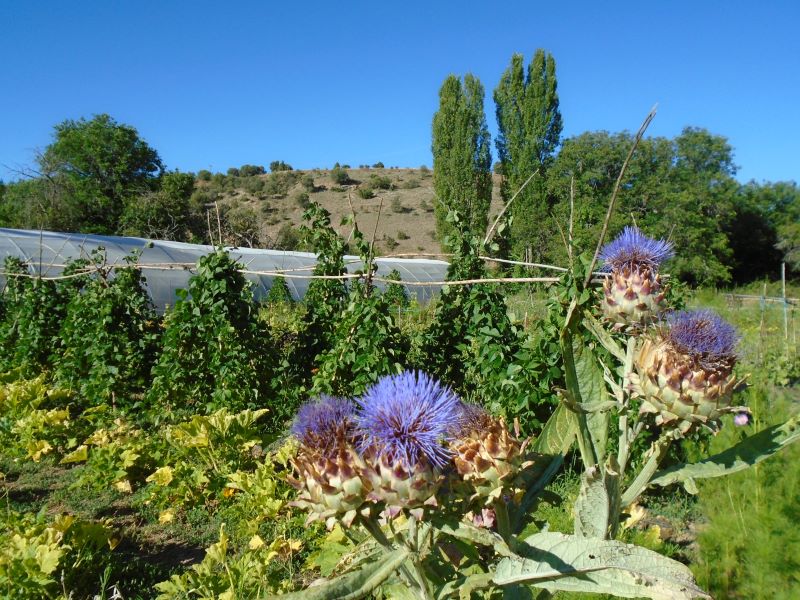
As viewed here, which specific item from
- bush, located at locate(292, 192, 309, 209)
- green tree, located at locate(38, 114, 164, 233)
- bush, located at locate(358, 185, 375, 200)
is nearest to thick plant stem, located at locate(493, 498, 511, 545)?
green tree, located at locate(38, 114, 164, 233)

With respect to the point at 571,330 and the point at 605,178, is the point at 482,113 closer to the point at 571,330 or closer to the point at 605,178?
the point at 605,178

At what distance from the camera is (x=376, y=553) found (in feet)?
3.79

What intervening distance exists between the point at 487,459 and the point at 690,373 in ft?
1.73

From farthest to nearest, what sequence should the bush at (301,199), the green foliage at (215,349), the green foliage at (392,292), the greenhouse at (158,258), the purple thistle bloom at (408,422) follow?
1. the bush at (301,199)
2. the greenhouse at (158,258)
3. the green foliage at (215,349)
4. the green foliage at (392,292)
5. the purple thistle bloom at (408,422)

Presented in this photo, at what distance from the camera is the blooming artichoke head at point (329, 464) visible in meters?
1.06

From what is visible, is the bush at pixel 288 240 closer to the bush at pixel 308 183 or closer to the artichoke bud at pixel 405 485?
the bush at pixel 308 183

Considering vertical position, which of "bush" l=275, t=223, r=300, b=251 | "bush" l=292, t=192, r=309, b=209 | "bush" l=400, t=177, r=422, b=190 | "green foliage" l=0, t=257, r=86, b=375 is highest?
"bush" l=400, t=177, r=422, b=190

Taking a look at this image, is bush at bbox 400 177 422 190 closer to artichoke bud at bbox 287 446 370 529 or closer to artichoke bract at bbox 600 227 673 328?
artichoke bract at bbox 600 227 673 328

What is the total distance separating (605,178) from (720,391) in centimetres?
2588

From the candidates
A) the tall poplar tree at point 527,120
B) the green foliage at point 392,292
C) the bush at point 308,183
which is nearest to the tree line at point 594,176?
the tall poplar tree at point 527,120

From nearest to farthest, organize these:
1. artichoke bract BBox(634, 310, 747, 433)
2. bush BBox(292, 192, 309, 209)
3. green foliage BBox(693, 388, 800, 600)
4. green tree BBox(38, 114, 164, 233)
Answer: artichoke bract BBox(634, 310, 747, 433) < green foliage BBox(693, 388, 800, 600) < green tree BBox(38, 114, 164, 233) < bush BBox(292, 192, 309, 209)

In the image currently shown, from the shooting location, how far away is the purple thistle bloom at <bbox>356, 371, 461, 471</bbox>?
1.01 metres

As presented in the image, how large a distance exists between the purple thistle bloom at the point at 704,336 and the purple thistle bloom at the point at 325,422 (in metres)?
0.76

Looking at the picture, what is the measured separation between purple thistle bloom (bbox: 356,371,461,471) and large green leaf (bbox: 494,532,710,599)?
0.21m
